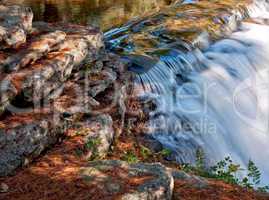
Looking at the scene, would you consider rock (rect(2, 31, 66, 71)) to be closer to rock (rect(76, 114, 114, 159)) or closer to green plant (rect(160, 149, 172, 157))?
rock (rect(76, 114, 114, 159))

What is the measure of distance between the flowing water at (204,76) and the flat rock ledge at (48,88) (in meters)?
1.37

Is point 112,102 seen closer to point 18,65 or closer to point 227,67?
point 18,65

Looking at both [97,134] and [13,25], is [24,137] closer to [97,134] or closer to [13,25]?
[97,134]

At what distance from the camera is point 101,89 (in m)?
9.93

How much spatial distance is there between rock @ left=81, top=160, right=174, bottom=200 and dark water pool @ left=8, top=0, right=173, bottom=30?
40.9 feet

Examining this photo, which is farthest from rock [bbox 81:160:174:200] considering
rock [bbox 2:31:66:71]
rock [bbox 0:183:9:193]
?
rock [bbox 2:31:66:71]

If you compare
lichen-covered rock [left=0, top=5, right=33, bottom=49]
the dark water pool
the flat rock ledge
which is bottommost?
the flat rock ledge

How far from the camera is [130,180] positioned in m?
5.75

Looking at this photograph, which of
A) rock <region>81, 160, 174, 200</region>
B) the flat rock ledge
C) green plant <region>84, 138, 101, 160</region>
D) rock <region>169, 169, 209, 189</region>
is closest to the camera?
rock <region>81, 160, 174, 200</region>

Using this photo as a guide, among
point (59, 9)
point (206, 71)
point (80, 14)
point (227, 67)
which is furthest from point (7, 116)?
point (59, 9)

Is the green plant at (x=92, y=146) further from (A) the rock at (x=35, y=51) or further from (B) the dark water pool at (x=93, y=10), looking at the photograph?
(B) the dark water pool at (x=93, y=10)

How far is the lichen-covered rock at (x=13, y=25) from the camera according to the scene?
8.30m

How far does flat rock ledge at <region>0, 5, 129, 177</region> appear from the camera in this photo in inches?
273

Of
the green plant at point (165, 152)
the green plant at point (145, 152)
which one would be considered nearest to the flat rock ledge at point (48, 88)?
the green plant at point (145, 152)
